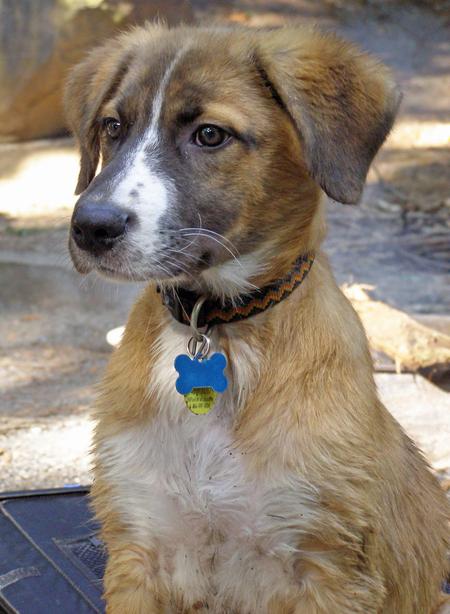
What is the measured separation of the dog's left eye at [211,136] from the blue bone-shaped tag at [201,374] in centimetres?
55

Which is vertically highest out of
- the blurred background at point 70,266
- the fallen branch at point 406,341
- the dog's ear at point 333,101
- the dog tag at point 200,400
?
the dog's ear at point 333,101

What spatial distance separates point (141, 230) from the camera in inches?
101

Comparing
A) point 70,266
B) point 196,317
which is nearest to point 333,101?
point 196,317

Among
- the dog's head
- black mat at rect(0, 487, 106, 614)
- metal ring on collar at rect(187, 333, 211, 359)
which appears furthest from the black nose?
black mat at rect(0, 487, 106, 614)

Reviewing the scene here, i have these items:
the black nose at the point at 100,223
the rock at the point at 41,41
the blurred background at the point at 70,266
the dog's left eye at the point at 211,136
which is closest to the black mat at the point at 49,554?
the blurred background at the point at 70,266

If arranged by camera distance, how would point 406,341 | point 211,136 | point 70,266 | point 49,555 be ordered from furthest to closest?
point 70,266 < point 406,341 < point 49,555 < point 211,136

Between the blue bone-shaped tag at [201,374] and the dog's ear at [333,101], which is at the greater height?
the dog's ear at [333,101]

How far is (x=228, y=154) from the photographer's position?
268cm

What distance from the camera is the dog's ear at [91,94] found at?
3021mm

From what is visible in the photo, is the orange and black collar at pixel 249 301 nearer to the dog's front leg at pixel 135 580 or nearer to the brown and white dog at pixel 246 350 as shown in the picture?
the brown and white dog at pixel 246 350

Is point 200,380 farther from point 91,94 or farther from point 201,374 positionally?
point 91,94

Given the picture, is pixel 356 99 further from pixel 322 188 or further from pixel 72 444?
pixel 72 444

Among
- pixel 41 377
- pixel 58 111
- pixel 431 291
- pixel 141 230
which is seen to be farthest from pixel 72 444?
pixel 58 111

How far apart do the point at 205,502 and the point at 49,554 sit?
4.25 ft
